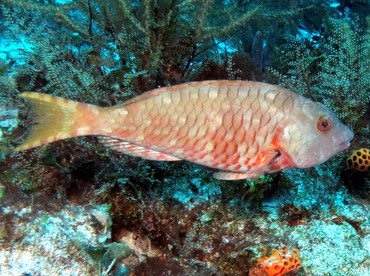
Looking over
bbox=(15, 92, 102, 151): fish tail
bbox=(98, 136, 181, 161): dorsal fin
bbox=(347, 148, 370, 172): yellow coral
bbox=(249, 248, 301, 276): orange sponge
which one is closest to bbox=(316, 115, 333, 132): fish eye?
bbox=(98, 136, 181, 161): dorsal fin

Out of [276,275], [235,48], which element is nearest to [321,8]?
[235,48]

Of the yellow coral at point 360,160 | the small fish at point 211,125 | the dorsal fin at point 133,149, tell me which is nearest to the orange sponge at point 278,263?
the small fish at point 211,125

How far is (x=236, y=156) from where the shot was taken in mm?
2535


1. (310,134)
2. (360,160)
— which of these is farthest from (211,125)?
(360,160)

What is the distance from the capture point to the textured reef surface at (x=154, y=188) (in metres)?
3.15

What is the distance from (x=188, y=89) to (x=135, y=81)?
1772 millimetres

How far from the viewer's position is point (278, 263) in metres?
3.25

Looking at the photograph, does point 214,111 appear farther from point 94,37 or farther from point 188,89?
point 94,37

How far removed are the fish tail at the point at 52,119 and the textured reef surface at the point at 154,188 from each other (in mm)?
990

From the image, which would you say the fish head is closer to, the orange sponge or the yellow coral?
the orange sponge

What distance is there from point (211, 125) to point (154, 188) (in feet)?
5.40

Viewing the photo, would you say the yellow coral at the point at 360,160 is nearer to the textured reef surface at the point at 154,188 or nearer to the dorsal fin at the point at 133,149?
the textured reef surface at the point at 154,188

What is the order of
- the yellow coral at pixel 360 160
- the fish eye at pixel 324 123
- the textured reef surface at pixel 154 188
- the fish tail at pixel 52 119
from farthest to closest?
the yellow coral at pixel 360 160 < the textured reef surface at pixel 154 188 < the fish eye at pixel 324 123 < the fish tail at pixel 52 119

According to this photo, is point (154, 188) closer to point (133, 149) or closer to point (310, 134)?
point (133, 149)
